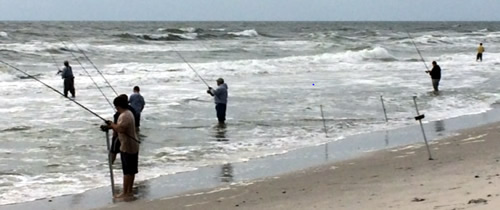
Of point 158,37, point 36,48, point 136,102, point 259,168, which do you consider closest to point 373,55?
point 36,48

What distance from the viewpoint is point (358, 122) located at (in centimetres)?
1454

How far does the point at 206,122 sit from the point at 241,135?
204 centimetres

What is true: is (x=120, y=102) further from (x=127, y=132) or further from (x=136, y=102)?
(x=136, y=102)

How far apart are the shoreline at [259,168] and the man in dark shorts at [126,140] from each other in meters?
0.19

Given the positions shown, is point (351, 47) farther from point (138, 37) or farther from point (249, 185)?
point (249, 185)

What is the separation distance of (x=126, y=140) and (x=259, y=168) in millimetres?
2294

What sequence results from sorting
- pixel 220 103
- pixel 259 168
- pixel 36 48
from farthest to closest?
pixel 36 48, pixel 220 103, pixel 259 168

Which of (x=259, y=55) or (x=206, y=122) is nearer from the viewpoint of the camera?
(x=206, y=122)

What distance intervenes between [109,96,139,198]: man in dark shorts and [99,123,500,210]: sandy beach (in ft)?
1.33

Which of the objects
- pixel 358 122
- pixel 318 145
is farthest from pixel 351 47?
pixel 318 145

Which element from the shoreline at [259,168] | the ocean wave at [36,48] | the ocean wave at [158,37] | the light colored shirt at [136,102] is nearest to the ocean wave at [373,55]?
the ocean wave at [36,48]

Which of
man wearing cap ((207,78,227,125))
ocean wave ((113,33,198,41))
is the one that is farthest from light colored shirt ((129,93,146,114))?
ocean wave ((113,33,198,41))

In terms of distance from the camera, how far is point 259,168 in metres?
9.62

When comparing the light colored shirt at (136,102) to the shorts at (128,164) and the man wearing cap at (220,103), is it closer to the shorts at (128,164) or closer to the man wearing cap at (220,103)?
the man wearing cap at (220,103)
